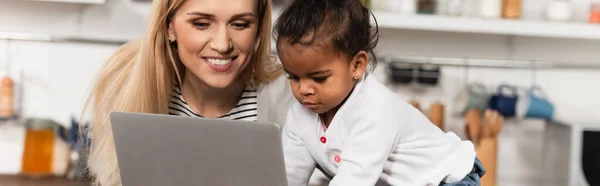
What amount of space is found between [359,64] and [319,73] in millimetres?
92

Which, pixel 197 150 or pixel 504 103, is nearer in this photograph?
pixel 197 150

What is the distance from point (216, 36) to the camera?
1.58 metres

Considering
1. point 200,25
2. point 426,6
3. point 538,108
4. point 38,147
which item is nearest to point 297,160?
point 200,25

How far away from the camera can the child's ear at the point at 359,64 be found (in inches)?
54.2

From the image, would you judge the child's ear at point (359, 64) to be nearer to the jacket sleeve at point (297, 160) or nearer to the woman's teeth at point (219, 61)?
the jacket sleeve at point (297, 160)

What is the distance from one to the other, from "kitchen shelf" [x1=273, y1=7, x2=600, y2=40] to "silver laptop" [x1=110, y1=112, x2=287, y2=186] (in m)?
1.51

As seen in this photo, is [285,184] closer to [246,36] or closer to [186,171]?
[186,171]

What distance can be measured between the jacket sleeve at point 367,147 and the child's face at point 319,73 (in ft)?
0.16

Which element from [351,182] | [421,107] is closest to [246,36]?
[351,182]

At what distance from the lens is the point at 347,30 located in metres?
1.34

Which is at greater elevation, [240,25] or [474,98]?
[240,25]

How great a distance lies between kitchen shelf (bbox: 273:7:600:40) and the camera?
2.72 metres

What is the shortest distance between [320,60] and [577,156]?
1721mm

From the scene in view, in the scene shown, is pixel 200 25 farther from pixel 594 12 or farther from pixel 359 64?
pixel 594 12
